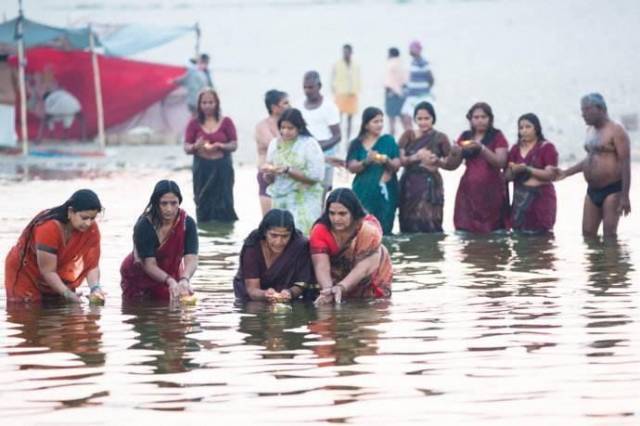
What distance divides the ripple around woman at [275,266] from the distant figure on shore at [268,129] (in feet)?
16.6

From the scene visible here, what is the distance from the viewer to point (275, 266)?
1145 cm

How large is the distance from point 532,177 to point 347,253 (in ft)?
17.1

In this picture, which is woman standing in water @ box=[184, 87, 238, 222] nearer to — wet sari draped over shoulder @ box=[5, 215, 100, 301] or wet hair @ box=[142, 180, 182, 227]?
wet hair @ box=[142, 180, 182, 227]

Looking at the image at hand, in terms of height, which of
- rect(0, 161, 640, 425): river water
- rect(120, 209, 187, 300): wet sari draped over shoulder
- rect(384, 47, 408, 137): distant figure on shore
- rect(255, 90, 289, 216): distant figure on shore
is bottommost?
rect(0, 161, 640, 425): river water

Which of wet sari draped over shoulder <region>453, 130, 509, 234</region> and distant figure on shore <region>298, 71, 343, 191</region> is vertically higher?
distant figure on shore <region>298, 71, 343, 191</region>

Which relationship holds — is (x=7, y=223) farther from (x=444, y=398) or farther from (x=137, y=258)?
(x=444, y=398)

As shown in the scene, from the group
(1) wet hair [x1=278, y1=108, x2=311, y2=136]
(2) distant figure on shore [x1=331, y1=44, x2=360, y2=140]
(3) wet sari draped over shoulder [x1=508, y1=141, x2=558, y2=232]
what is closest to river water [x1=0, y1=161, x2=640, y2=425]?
(1) wet hair [x1=278, y1=108, x2=311, y2=136]

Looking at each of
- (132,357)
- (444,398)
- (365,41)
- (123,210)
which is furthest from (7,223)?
(365,41)

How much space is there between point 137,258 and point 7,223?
6946 mm

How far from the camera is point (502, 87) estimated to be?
3694 cm

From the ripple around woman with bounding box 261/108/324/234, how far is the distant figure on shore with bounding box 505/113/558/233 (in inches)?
83.4

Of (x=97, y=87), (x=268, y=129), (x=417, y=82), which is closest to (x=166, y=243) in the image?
(x=268, y=129)

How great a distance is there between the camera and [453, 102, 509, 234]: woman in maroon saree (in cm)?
1656

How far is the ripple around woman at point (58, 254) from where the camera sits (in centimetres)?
1116
